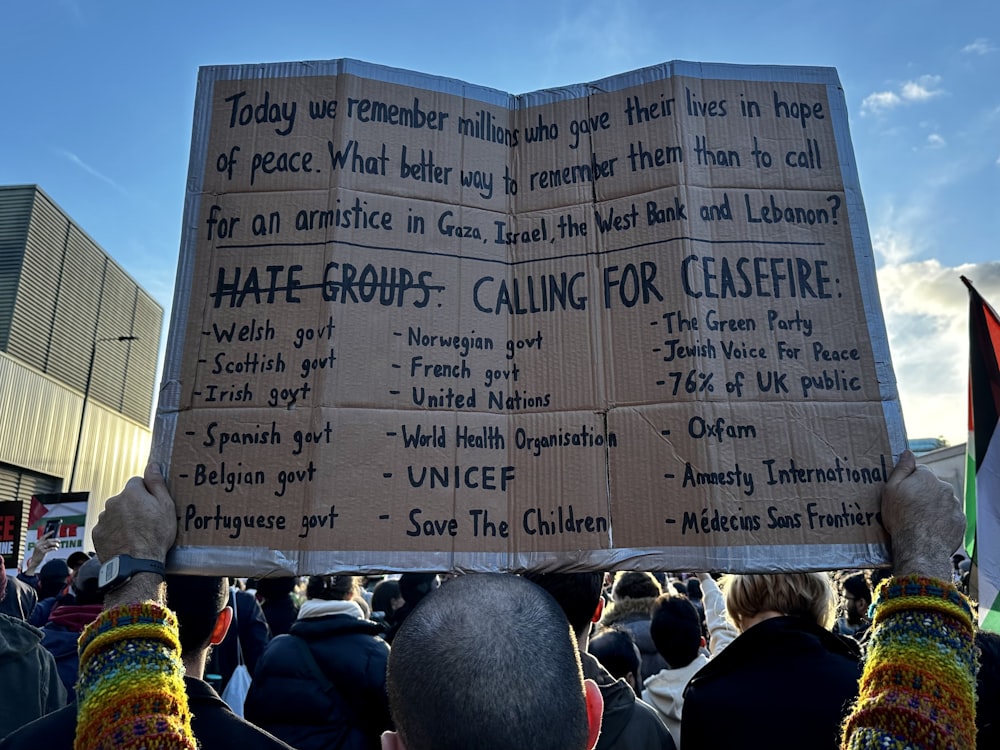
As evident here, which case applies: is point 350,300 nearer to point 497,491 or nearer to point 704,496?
point 497,491

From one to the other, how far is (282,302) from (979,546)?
2711 mm

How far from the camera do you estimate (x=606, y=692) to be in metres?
2.55

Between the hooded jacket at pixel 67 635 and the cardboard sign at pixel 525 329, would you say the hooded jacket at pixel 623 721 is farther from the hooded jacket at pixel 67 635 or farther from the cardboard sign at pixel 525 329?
the hooded jacket at pixel 67 635

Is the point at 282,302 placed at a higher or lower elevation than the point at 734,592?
higher

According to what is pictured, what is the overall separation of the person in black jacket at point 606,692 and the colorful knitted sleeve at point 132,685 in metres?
1.28

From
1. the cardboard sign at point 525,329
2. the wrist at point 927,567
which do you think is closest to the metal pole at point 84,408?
the cardboard sign at point 525,329

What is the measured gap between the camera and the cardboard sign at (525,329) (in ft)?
6.31

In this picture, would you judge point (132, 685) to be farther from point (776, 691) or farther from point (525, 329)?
point (776, 691)

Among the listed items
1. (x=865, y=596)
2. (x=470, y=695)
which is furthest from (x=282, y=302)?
(x=865, y=596)

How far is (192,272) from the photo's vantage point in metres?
2.15

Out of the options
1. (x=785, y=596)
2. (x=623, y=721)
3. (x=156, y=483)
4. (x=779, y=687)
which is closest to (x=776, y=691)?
(x=779, y=687)

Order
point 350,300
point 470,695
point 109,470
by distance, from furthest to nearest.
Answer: point 109,470 < point 350,300 < point 470,695

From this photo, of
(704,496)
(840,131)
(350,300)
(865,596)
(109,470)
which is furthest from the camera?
(109,470)

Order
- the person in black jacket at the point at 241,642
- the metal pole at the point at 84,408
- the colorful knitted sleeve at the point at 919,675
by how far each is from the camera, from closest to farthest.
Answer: the colorful knitted sleeve at the point at 919,675, the person in black jacket at the point at 241,642, the metal pole at the point at 84,408
